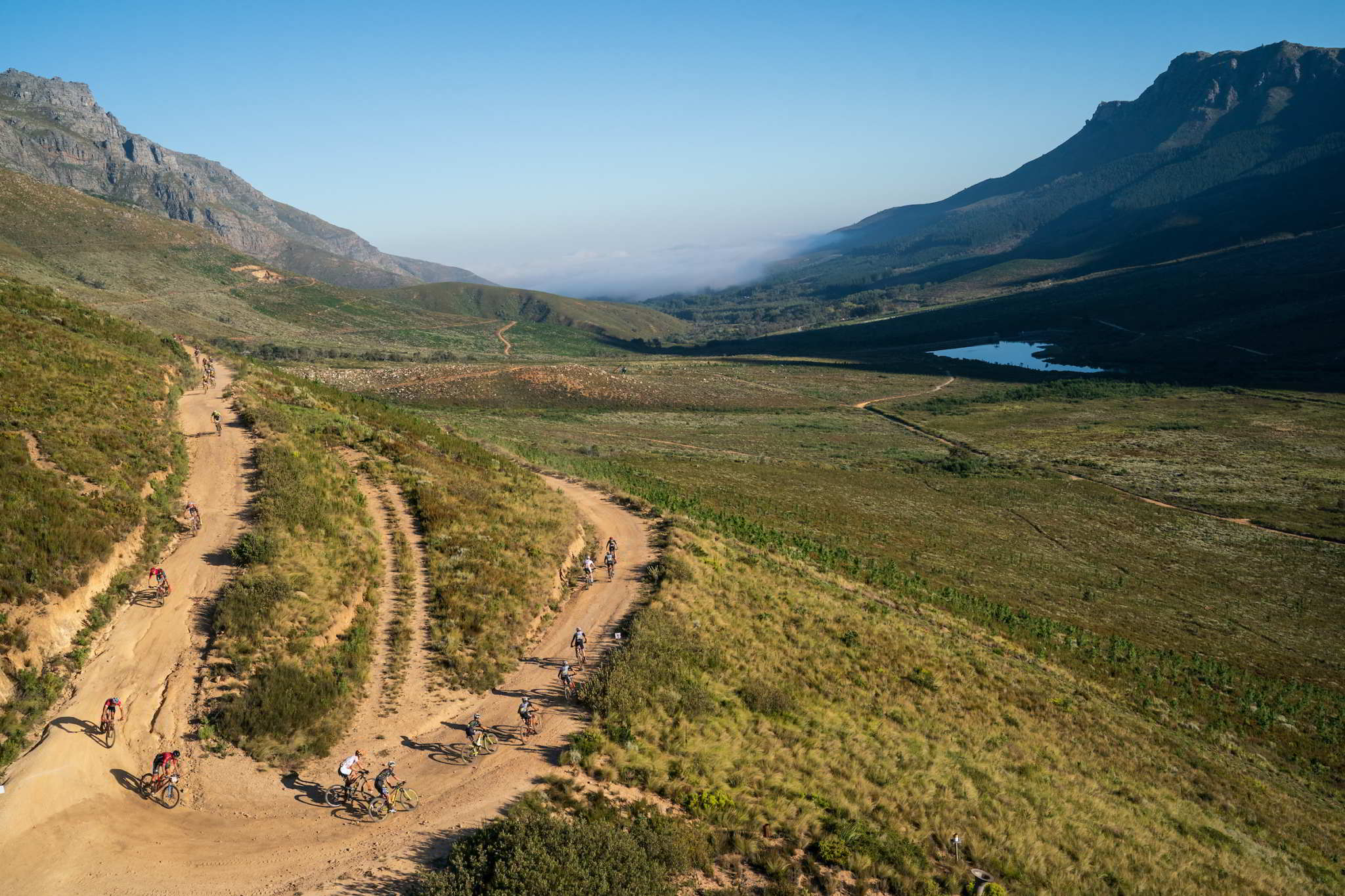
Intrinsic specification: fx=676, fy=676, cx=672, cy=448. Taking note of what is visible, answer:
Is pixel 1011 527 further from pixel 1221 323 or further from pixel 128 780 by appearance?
pixel 1221 323

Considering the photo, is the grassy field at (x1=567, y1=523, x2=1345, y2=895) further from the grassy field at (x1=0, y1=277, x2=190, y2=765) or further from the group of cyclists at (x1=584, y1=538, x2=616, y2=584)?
the grassy field at (x1=0, y1=277, x2=190, y2=765)

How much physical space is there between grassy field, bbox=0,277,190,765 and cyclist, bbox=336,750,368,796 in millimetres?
6712

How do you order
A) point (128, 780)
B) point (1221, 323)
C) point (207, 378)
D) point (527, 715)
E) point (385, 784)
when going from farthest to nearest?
point (1221, 323)
point (207, 378)
point (527, 715)
point (128, 780)
point (385, 784)

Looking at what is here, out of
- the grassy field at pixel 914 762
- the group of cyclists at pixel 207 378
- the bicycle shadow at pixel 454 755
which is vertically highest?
the group of cyclists at pixel 207 378

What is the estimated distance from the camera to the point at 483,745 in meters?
15.9

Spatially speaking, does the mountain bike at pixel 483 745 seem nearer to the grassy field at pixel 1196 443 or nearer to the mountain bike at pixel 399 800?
the mountain bike at pixel 399 800

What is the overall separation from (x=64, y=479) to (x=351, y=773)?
15890 millimetres

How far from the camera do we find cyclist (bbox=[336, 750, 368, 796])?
13984 mm

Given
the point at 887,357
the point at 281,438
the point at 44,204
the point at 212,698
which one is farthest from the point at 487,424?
the point at 44,204

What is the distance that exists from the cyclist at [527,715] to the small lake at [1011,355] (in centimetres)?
15743

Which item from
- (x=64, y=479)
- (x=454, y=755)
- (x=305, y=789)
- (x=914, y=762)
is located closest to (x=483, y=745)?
(x=454, y=755)

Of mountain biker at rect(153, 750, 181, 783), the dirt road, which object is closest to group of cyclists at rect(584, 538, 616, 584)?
the dirt road

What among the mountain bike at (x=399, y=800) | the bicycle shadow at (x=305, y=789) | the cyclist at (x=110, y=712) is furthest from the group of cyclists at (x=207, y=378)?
the mountain bike at (x=399, y=800)

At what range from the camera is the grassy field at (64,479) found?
16.0m
